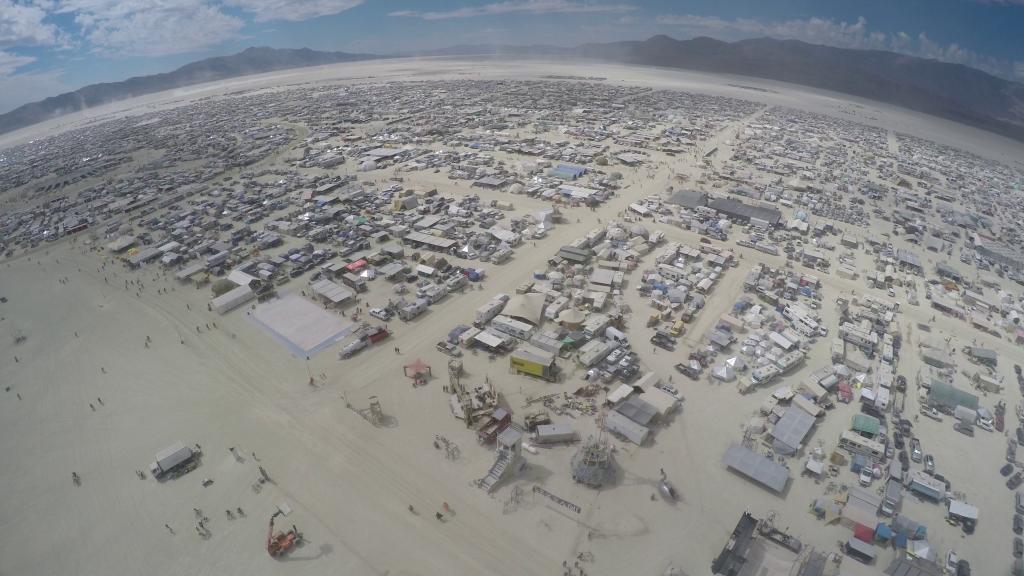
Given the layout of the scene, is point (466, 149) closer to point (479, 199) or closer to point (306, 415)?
point (479, 199)

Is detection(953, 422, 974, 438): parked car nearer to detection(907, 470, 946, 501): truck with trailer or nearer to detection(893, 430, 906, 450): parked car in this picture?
detection(893, 430, 906, 450): parked car

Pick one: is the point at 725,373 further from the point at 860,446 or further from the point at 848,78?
the point at 848,78

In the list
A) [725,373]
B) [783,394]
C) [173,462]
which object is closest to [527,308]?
[725,373]

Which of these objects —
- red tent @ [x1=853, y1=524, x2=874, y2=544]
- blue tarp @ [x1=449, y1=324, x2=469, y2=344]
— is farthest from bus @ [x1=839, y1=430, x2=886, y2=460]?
blue tarp @ [x1=449, y1=324, x2=469, y2=344]

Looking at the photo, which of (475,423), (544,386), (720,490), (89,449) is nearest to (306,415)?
(475,423)

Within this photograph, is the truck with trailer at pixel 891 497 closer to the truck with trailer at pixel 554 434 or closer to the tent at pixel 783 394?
the tent at pixel 783 394

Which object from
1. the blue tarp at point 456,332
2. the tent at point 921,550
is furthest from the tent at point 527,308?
the tent at point 921,550
